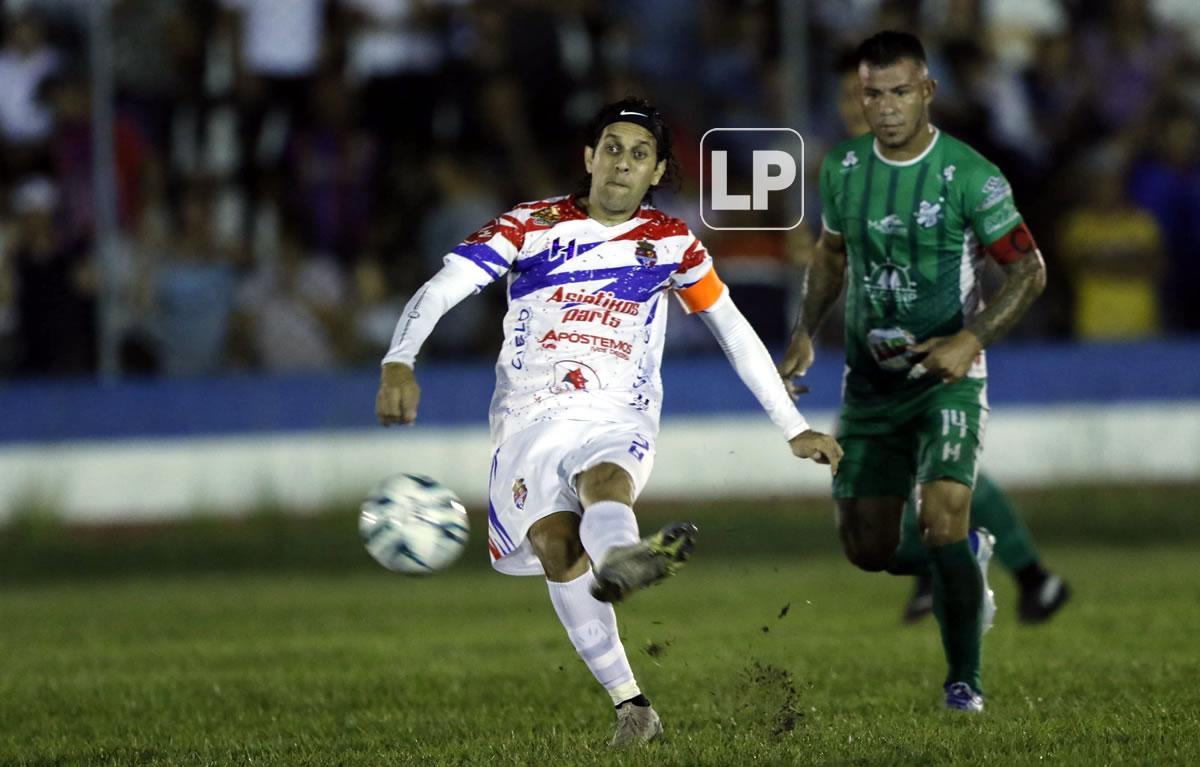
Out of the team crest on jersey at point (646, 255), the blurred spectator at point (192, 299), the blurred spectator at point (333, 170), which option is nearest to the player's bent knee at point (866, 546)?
the team crest on jersey at point (646, 255)

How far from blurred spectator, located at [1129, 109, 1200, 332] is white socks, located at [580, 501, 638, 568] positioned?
860 centimetres

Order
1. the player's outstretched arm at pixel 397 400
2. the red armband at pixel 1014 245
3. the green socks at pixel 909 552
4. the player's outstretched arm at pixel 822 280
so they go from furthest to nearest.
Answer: the green socks at pixel 909 552, the player's outstretched arm at pixel 822 280, the red armband at pixel 1014 245, the player's outstretched arm at pixel 397 400

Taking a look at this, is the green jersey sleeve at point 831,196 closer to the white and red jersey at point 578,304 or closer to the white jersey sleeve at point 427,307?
the white and red jersey at point 578,304

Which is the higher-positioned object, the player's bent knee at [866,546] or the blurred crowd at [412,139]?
the blurred crowd at [412,139]

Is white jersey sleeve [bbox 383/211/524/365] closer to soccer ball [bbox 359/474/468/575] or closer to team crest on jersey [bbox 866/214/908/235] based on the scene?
soccer ball [bbox 359/474/468/575]

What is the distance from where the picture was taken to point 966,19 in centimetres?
1359

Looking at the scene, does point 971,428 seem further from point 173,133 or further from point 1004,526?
point 173,133

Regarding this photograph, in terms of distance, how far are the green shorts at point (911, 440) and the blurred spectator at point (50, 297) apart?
6.86 metres

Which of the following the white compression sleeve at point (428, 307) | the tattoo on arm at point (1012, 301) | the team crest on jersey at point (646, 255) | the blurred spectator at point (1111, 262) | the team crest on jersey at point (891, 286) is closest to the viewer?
the white compression sleeve at point (428, 307)

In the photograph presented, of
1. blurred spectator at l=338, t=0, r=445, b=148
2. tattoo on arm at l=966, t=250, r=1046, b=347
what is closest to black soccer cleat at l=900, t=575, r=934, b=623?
tattoo on arm at l=966, t=250, r=1046, b=347

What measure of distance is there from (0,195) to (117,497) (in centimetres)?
218

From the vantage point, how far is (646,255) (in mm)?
5766

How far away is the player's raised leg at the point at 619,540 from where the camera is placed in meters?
4.95

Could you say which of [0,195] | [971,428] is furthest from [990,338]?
[0,195]
